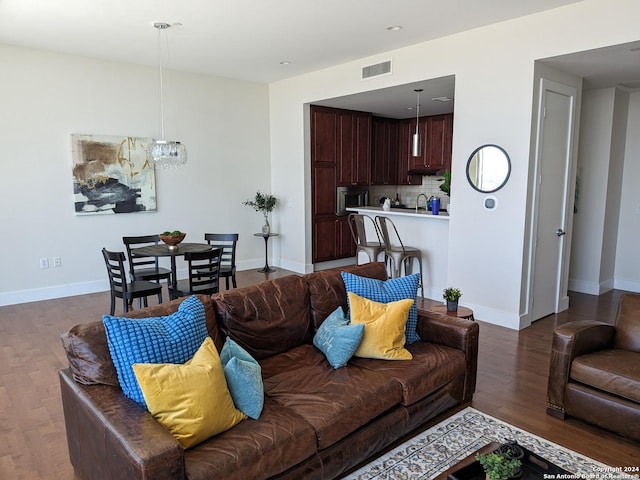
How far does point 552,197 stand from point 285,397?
12.3 feet

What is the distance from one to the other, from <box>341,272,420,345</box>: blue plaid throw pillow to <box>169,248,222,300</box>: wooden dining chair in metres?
1.74

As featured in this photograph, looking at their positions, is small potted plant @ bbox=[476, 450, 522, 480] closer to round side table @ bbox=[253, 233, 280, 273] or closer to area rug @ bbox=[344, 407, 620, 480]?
area rug @ bbox=[344, 407, 620, 480]

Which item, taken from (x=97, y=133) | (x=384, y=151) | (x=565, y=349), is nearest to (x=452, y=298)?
(x=565, y=349)

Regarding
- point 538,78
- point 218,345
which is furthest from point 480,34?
point 218,345

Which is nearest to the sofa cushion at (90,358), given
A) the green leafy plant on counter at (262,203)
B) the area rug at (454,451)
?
the area rug at (454,451)

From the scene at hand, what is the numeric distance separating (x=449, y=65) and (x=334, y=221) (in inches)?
129

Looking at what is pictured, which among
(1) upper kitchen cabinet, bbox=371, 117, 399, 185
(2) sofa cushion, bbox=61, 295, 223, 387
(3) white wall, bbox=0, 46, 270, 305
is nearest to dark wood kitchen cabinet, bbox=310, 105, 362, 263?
(1) upper kitchen cabinet, bbox=371, 117, 399, 185

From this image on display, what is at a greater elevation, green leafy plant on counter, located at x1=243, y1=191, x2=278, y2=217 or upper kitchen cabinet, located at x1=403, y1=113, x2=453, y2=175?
upper kitchen cabinet, located at x1=403, y1=113, x2=453, y2=175

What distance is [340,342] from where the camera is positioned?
2611 mm

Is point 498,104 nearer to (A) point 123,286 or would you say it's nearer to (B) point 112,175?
(A) point 123,286

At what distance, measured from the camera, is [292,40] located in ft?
16.0

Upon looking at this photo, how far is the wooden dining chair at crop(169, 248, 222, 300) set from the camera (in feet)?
14.1

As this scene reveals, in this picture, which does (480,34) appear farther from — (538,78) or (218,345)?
(218,345)

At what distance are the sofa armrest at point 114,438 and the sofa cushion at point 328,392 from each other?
2.21 feet
